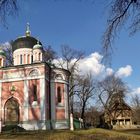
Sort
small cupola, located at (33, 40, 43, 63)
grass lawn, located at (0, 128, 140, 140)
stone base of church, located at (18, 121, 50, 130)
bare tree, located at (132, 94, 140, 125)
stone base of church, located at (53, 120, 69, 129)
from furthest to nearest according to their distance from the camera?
bare tree, located at (132, 94, 140, 125), small cupola, located at (33, 40, 43, 63), stone base of church, located at (53, 120, 69, 129), stone base of church, located at (18, 121, 50, 130), grass lawn, located at (0, 128, 140, 140)

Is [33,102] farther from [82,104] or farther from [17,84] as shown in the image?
[82,104]

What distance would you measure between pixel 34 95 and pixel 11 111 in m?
3.58

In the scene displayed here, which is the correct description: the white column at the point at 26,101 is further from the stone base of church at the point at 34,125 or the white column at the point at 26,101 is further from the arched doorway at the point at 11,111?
the arched doorway at the point at 11,111

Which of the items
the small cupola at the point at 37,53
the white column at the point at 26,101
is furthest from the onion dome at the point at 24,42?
the white column at the point at 26,101

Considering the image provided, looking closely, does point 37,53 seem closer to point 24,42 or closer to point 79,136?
point 24,42

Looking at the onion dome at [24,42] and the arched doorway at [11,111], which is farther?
the onion dome at [24,42]

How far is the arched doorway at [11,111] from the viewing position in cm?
3485

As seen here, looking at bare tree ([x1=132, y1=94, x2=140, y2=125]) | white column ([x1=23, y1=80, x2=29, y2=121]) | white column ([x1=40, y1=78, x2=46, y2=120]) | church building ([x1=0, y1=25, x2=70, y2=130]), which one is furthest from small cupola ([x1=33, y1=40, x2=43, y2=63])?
bare tree ([x1=132, y1=94, x2=140, y2=125])

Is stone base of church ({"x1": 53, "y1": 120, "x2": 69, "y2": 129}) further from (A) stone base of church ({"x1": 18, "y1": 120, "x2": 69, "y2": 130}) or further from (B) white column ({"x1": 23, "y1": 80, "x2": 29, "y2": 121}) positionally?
(B) white column ({"x1": 23, "y1": 80, "x2": 29, "y2": 121})

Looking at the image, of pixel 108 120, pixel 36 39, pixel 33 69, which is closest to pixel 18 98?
pixel 33 69

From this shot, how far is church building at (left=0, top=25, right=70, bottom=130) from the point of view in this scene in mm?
34188

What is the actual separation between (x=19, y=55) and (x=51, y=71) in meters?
5.59

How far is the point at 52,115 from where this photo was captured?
35938 mm

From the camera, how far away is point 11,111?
35.5 m
